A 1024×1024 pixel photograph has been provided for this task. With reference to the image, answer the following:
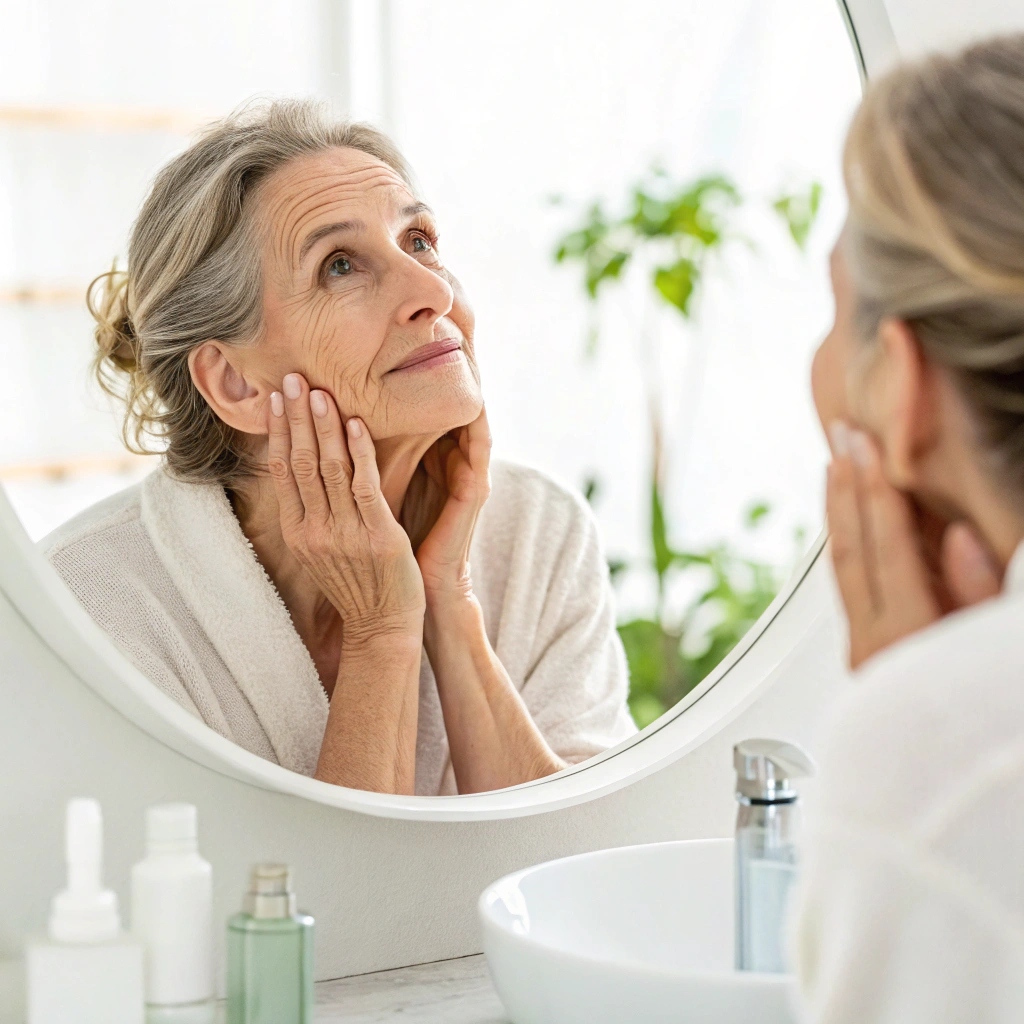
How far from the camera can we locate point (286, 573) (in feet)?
2.50

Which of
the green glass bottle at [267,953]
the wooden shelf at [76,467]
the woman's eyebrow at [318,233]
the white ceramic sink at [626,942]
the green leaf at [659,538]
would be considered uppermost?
the woman's eyebrow at [318,233]

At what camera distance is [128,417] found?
2.41ft

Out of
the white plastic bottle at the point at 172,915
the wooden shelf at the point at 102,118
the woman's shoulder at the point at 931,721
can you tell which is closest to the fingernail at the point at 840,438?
the woman's shoulder at the point at 931,721

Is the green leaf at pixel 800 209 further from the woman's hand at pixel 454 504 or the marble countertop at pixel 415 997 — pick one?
the marble countertop at pixel 415 997

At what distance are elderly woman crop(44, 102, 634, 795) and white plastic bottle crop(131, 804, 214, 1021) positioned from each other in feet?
0.44

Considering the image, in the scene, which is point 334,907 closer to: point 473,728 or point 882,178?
point 473,728

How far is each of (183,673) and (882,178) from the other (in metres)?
0.47

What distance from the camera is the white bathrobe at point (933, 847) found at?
382mm

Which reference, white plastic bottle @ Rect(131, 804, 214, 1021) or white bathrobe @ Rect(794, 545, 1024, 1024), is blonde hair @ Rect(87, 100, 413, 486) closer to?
white plastic bottle @ Rect(131, 804, 214, 1021)

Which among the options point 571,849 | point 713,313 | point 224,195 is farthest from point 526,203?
point 571,849

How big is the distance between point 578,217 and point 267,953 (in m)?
1.62

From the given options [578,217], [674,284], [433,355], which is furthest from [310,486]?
[674,284]

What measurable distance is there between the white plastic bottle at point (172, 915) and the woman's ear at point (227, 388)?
277mm

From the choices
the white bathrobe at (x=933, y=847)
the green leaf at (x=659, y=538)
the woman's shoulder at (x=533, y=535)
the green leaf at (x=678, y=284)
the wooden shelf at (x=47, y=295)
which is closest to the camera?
the white bathrobe at (x=933, y=847)
